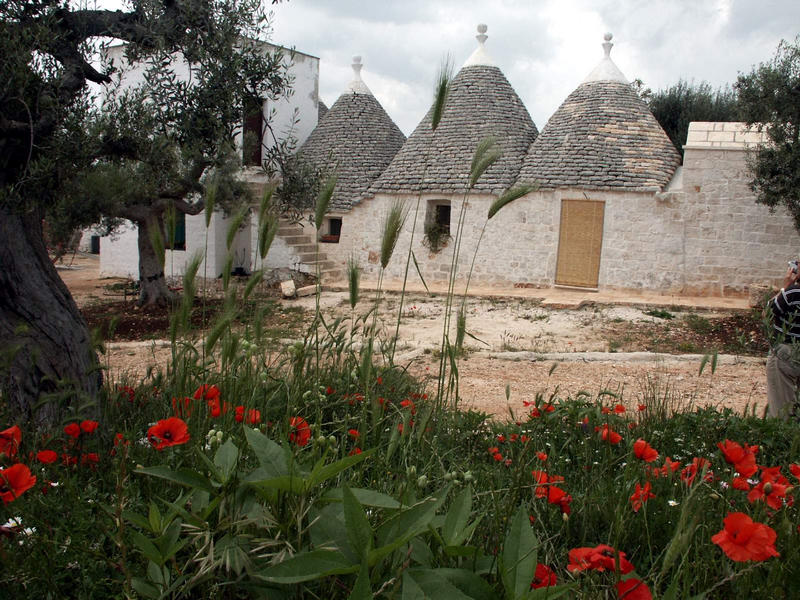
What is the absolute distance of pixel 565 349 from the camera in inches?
362

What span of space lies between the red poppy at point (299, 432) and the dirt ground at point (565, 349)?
10.1 ft

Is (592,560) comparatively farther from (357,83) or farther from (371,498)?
(357,83)

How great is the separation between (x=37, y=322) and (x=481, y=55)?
16.2 meters

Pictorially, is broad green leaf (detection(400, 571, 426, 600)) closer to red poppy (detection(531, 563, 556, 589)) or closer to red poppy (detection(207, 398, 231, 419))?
red poppy (detection(531, 563, 556, 589))

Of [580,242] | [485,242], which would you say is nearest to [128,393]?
[580,242]

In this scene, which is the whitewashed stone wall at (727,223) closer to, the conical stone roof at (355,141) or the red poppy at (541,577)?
the conical stone roof at (355,141)

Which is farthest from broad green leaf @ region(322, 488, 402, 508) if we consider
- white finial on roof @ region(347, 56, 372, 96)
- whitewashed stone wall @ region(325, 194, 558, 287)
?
white finial on roof @ region(347, 56, 372, 96)

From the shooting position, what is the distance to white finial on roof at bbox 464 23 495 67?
57.4 feet

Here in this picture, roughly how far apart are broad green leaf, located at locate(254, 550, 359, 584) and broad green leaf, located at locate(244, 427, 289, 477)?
0.94 ft

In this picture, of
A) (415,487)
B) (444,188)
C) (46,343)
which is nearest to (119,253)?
(444,188)

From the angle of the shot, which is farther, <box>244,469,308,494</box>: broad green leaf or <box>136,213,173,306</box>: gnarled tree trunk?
<box>136,213,173,306</box>: gnarled tree trunk

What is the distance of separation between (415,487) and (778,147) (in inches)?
460

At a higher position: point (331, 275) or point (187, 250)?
point (187, 250)

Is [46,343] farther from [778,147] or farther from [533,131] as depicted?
[533,131]
